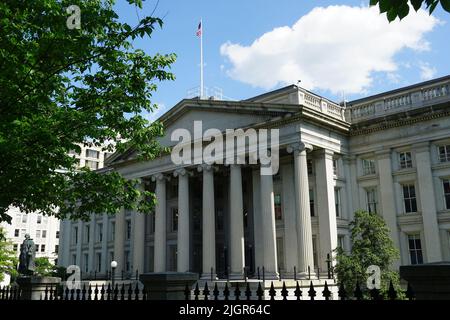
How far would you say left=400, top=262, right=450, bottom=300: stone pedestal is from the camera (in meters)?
6.02

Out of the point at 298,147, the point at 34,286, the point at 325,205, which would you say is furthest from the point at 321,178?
the point at 34,286

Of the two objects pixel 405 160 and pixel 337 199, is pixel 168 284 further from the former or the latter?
pixel 405 160

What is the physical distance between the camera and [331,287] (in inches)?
1214

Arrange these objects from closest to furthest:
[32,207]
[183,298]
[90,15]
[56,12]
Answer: [183,298] → [56,12] → [90,15] → [32,207]

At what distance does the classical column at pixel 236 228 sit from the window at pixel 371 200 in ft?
33.5

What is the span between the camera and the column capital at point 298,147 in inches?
1310

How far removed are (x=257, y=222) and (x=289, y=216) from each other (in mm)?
3038

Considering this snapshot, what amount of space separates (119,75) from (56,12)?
2.80 metres

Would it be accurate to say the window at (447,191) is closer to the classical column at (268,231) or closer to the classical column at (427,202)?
the classical column at (427,202)

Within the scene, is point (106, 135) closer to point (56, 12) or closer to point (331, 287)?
point (56, 12)

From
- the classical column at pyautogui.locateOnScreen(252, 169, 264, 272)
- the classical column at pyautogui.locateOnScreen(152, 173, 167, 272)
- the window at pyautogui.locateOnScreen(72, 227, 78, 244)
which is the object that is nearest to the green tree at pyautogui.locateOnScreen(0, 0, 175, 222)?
the classical column at pyautogui.locateOnScreen(252, 169, 264, 272)

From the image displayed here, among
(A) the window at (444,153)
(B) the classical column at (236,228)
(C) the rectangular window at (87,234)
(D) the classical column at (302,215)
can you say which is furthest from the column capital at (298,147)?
(C) the rectangular window at (87,234)

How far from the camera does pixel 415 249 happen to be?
33281mm
